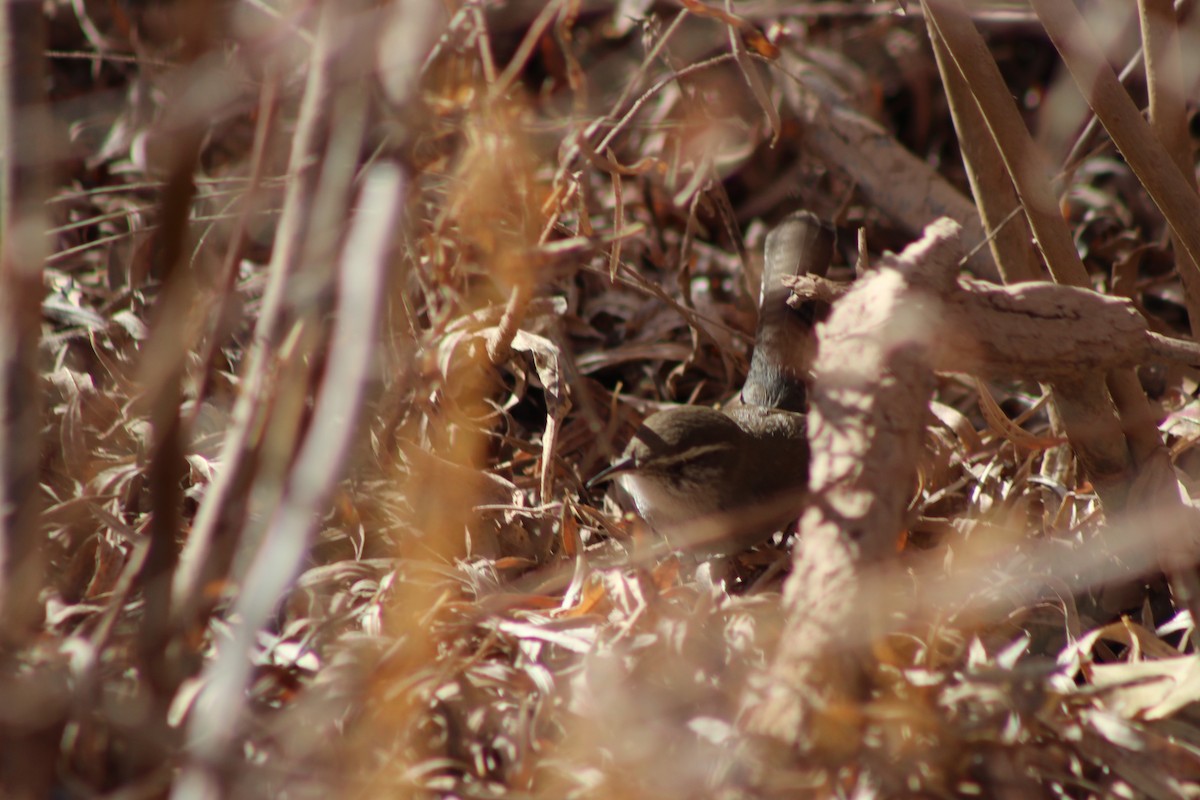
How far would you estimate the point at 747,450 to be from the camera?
11.0 ft

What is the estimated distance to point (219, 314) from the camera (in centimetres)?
167

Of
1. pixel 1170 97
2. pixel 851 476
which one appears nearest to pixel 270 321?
pixel 851 476

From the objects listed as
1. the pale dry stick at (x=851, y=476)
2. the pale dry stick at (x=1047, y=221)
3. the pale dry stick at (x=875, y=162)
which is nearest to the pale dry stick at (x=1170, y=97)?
the pale dry stick at (x=1047, y=221)

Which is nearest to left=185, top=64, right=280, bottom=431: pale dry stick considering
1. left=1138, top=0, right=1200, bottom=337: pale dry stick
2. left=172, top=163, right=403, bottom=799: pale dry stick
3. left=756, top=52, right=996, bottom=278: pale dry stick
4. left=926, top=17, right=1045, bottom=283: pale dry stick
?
left=172, top=163, right=403, bottom=799: pale dry stick

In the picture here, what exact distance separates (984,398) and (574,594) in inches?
48.5

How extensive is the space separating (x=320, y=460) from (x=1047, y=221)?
1.84m

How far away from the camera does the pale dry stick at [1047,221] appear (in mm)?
2449

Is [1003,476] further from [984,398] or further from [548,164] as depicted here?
[548,164]

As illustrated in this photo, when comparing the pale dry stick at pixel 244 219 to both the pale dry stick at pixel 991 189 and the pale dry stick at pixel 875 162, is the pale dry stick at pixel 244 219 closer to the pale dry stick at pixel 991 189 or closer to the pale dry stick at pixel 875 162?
the pale dry stick at pixel 991 189

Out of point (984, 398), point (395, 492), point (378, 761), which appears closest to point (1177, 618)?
point (984, 398)

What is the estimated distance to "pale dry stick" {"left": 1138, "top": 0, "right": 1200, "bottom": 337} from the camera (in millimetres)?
2611

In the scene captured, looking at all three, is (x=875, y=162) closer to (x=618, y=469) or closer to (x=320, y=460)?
(x=618, y=469)

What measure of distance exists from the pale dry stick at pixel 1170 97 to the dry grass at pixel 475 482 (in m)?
0.01

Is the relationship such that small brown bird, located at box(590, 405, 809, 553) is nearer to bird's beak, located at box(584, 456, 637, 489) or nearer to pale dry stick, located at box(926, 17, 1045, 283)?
bird's beak, located at box(584, 456, 637, 489)
